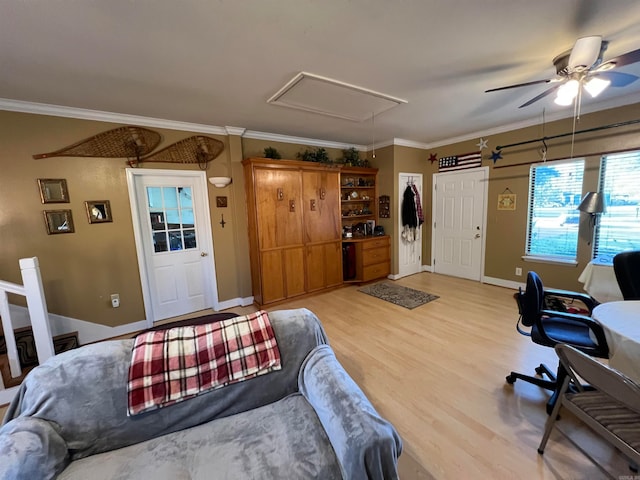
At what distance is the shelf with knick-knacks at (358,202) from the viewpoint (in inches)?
190

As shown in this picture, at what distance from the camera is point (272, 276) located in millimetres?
3719

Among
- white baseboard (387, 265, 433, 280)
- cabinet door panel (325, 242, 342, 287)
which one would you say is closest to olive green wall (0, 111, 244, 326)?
cabinet door panel (325, 242, 342, 287)

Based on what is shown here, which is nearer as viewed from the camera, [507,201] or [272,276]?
[272,276]

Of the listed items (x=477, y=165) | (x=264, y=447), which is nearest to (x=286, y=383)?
(x=264, y=447)

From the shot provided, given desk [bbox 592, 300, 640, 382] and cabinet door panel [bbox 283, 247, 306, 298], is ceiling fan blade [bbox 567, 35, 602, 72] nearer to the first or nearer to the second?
desk [bbox 592, 300, 640, 382]

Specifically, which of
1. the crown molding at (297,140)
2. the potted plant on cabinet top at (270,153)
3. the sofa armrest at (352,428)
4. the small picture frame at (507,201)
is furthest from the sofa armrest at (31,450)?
the small picture frame at (507,201)

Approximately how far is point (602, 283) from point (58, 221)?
5912 mm

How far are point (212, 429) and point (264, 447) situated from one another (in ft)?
0.95

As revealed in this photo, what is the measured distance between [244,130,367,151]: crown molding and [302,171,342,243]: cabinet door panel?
69 centimetres

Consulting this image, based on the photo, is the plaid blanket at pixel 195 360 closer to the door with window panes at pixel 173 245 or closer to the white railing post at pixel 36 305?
the white railing post at pixel 36 305

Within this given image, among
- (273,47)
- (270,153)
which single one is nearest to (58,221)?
(270,153)

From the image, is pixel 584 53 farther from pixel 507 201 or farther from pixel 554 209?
pixel 507 201

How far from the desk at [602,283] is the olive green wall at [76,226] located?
16.3 ft

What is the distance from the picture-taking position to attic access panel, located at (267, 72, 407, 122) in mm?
2338
